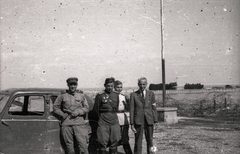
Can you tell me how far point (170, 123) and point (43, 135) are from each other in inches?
340

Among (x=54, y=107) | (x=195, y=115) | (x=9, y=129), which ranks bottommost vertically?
(x=195, y=115)

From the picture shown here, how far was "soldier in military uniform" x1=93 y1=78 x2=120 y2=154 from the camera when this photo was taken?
16.7 feet

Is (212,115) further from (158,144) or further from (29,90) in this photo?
(29,90)

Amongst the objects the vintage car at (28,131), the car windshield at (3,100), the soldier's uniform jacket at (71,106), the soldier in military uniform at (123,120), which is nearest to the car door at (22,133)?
the vintage car at (28,131)

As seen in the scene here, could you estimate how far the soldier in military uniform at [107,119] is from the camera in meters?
5.10

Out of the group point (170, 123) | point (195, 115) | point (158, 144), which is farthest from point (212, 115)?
point (158, 144)

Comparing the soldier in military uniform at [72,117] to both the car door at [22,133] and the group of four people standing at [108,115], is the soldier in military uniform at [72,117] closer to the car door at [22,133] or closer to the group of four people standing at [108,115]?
the group of four people standing at [108,115]

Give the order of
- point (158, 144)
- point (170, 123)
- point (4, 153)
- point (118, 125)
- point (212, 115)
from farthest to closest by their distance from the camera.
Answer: point (212, 115), point (170, 123), point (158, 144), point (118, 125), point (4, 153)

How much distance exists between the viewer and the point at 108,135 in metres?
5.12

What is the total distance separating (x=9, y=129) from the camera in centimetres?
487

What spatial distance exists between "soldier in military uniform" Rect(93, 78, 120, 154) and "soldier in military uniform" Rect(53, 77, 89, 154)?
0.93 ft

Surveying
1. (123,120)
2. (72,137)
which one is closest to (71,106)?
(72,137)

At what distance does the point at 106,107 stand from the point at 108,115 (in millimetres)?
158

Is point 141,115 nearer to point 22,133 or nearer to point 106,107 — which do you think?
point 106,107
